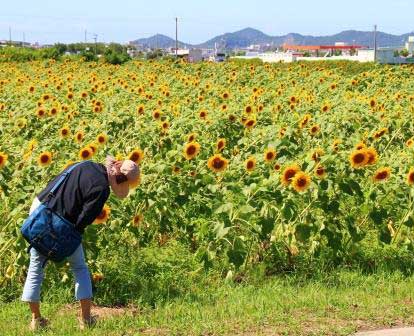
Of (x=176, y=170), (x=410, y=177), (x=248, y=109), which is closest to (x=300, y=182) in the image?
(x=410, y=177)

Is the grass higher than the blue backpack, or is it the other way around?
the blue backpack

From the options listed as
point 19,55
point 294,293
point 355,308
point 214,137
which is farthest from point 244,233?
point 19,55

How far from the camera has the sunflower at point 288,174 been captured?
16.9 feet

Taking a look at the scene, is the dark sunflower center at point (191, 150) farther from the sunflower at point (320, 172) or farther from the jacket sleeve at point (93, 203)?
the jacket sleeve at point (93, 203)

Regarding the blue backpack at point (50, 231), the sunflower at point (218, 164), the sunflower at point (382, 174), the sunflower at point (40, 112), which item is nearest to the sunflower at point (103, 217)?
the blue backpack at point (50, 231)

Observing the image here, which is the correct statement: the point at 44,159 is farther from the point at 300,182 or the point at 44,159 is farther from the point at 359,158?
the point at 359,158

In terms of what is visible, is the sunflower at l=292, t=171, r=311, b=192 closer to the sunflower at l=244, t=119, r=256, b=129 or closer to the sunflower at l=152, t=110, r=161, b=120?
the sunflower at l=244, t=119, r=256, b=129

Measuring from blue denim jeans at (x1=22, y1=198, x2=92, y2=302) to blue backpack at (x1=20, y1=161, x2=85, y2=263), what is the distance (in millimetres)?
102

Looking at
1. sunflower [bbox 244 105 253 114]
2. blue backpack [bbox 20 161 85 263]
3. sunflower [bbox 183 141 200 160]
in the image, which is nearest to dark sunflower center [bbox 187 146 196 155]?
sunflower [bbox 183 141 200 160]

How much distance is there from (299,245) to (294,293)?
33.6 inches

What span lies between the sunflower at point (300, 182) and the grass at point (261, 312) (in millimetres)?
735

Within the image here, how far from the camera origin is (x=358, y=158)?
5371mm

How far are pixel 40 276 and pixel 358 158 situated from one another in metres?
2.55

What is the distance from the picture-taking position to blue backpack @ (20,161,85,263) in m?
4.16
